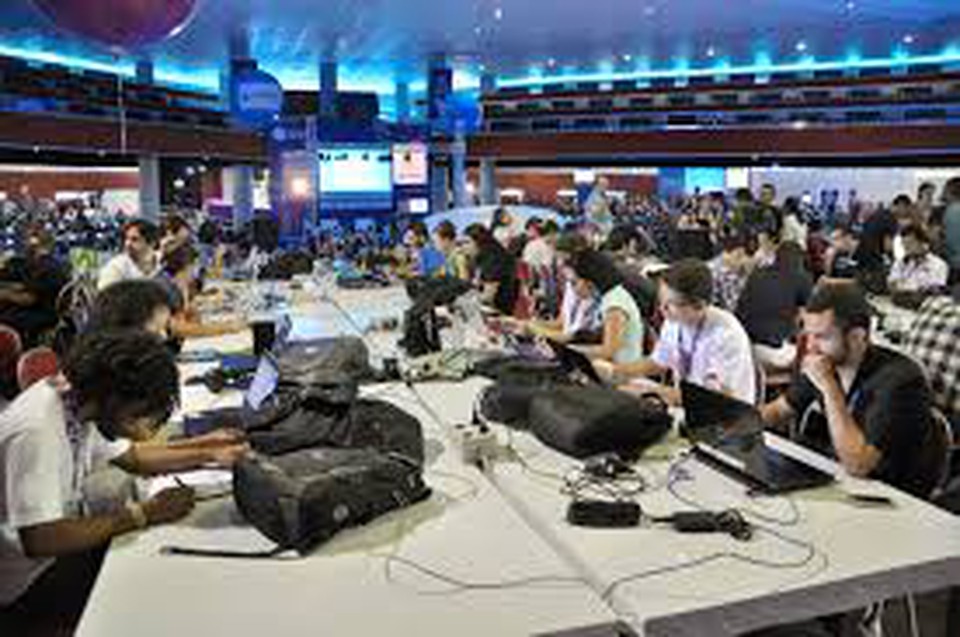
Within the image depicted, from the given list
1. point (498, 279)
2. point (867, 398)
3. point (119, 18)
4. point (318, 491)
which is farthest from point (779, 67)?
point (318, 491)

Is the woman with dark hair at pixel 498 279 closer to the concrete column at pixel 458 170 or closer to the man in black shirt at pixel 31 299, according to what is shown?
the man in black shirt at pixel 31 299

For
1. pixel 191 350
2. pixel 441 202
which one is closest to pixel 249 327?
pixel 191 350

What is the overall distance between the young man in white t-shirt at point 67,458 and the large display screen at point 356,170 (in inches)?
486

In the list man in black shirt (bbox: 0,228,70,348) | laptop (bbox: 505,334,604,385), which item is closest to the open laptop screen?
laptop (bbox: 505,334,604,385)

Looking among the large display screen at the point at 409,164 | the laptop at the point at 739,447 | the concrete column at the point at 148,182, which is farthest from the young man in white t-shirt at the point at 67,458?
the concrete column at the point at 148,182

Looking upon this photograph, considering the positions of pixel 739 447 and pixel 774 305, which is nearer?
pixel 739 447

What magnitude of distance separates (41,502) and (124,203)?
24.3 m

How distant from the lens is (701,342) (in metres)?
3.73

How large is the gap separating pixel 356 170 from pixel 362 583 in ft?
43.0

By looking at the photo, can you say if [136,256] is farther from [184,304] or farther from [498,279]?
[498,279]

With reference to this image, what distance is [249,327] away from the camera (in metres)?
5.39

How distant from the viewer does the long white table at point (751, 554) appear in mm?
1833

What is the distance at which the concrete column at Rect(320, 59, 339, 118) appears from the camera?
16.0 meters

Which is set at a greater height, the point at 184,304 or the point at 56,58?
the point at 56,58
